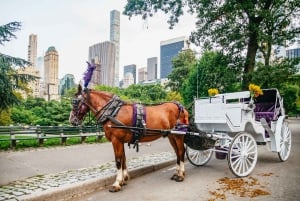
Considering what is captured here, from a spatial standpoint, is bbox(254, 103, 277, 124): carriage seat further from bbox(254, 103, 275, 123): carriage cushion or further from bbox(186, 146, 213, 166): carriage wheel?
bbox(186, 146, 213, 166): carriage wheel

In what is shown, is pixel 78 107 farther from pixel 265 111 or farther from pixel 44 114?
pixel 44 114

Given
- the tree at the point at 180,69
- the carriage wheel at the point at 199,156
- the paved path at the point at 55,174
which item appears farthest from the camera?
the tree at the point at 180,69

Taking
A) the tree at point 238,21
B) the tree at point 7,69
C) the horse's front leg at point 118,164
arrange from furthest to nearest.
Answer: the tree at point 238,21 → the tree at point 7,69 → the horse's front leg at point 118,164

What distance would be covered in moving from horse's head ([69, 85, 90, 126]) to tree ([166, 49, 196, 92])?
5285 cm

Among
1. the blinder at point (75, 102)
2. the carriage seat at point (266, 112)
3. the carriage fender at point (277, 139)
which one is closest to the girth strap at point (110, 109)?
the blinder at point (75, 102)

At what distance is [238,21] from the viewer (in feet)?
57.4

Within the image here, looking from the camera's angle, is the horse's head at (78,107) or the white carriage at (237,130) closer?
the horse's head at (78,107)

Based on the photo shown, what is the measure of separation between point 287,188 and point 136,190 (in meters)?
3.30

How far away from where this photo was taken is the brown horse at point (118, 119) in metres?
6.64

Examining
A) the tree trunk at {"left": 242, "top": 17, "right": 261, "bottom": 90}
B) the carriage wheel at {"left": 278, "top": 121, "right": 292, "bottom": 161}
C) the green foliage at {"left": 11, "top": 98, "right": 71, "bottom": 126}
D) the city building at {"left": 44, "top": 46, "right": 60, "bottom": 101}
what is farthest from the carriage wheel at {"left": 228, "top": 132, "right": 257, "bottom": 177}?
the city building at {"left": 44, "top": 46, "right": 60, "bottom": 101}

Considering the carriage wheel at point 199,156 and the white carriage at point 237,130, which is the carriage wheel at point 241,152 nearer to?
the white carriage at point 237,130

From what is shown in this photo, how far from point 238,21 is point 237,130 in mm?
11359

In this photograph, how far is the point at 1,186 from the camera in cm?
651

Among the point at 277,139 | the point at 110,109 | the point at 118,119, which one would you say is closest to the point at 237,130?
the point at 277,139
